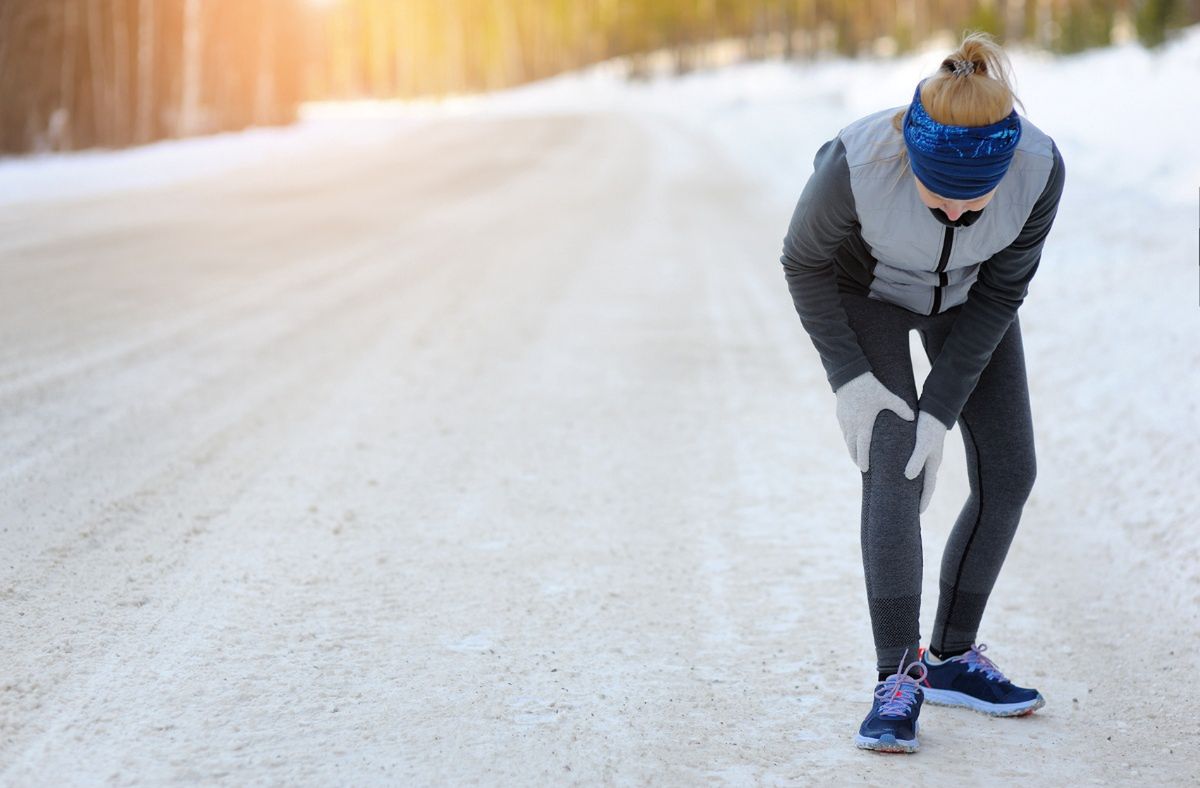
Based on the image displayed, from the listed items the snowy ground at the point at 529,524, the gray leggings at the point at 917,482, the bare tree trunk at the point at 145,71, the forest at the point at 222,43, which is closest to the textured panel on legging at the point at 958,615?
the gray leggings at the point at 917,482

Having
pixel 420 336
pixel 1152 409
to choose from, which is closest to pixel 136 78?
pixel 420 336

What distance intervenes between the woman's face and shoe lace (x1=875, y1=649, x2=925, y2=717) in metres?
1.08

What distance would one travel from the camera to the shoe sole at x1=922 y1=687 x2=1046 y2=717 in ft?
9.72

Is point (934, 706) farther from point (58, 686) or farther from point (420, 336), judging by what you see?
point (420, 336)

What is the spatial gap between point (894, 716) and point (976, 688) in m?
0.39

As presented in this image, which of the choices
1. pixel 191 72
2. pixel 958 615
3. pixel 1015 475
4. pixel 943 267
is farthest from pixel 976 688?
pixel 191 72

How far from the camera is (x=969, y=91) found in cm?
237

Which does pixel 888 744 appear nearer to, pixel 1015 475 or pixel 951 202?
pixel 1015 475

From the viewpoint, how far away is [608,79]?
72250mm

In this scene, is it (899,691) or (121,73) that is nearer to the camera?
(899,691)

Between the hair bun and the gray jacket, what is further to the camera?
the gray jacket

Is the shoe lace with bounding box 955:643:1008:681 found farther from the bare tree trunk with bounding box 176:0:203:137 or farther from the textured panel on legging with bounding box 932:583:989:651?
the bare tree trunk with bounding box 176:0:203:137

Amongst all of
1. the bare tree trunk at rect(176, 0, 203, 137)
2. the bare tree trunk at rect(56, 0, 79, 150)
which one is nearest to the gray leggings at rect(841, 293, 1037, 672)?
the bare tree trunk at rect(56, 0, 79, 150)

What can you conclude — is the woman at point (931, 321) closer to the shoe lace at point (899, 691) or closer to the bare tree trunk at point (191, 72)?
the shoe lace at point (899, 691)
